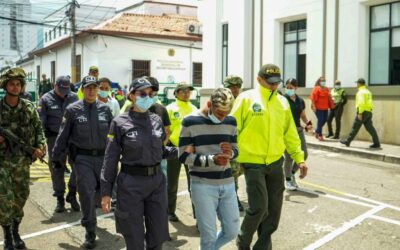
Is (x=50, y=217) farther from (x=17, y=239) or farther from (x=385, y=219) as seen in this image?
(x=385, y=219)

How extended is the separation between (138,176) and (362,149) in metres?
10.7

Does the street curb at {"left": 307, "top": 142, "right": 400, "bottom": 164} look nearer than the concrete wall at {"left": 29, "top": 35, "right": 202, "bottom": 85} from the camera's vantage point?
Yes

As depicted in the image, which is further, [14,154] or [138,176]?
[14,154]

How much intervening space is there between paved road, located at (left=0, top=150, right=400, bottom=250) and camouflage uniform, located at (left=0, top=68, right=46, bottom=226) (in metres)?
0.59

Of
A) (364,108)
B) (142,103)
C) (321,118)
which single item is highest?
(142,103)

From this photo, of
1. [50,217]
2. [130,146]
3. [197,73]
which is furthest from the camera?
[197,73]

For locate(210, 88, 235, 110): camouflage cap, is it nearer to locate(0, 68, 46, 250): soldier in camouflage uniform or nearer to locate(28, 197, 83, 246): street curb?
locate(0, 68, 46, 250): soldier in camouflage uniform

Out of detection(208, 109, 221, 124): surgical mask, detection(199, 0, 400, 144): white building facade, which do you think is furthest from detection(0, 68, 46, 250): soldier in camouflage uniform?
detection(199, 0, 400, 144): white building facade

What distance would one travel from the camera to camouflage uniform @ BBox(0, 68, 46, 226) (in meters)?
5.34

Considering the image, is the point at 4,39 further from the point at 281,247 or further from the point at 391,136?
the point at 281,247

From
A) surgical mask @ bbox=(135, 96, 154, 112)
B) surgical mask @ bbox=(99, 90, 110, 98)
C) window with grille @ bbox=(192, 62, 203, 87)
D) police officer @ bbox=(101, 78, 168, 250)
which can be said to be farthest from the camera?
window with grille @ bbox=(192, 62, 203, 87)

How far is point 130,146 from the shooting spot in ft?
14.0

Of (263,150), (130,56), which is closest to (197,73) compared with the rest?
(130,56)

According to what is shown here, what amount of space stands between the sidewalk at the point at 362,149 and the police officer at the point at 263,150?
8389 millimetres
